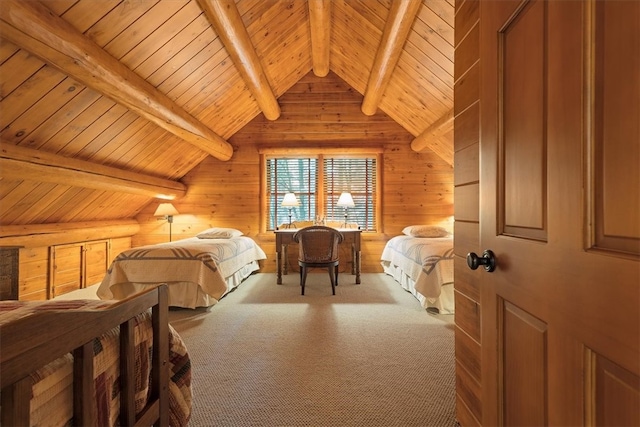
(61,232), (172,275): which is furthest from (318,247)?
(61,232)

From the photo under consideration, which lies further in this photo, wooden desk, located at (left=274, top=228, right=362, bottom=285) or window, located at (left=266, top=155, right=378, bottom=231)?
window, located at (left=266, top=155, right=378, bottom=231)

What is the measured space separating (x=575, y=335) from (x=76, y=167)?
390 cm

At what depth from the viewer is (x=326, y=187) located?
197 inches

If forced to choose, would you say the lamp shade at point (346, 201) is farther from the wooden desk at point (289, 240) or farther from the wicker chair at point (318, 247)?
the wicker chair at point (318, 247)

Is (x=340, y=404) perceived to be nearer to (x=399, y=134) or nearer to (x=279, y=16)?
(x=279, y=16)

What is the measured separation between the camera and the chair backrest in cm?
350

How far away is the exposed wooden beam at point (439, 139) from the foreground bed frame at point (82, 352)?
11.2 feet

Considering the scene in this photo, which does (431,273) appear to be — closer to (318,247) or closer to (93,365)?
(318,247)

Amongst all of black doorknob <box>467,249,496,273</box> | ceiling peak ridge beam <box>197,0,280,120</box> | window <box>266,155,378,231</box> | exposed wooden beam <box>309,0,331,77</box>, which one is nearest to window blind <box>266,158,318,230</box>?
window <box>266,155,378,231</box>

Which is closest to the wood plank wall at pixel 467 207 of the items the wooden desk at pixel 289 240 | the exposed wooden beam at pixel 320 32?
the exposed wooden beam at pixel 320 32

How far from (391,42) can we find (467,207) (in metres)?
2.34

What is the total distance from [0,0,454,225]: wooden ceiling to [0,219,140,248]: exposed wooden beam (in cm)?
11

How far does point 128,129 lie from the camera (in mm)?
3193

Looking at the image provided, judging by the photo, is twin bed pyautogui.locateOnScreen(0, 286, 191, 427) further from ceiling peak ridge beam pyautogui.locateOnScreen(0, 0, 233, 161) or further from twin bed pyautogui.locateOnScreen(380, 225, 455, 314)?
twin bed pyautogui.locateOnScreen(380, 225, 455, 314)
